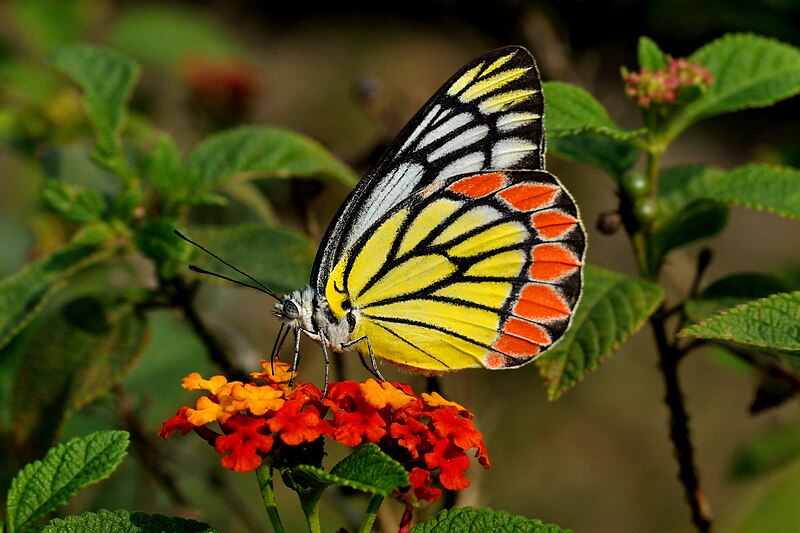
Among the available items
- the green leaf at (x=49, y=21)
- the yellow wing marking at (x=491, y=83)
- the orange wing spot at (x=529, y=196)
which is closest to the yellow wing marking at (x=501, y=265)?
the orange wing spot at (x=529, y=196)

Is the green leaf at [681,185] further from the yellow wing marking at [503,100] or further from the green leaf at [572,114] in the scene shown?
the yellow wing marking at [503,100]


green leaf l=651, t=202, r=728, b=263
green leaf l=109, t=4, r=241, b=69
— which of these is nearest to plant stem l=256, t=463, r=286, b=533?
green leaf l=651, t=202, r=728, b=263

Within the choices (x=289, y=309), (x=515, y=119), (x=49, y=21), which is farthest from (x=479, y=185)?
(x=49, y=21)

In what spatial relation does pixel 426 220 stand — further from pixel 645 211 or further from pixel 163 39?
pixel 163 39

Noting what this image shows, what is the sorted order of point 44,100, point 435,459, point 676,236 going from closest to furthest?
point 435,459
point 676,236
point 44,100

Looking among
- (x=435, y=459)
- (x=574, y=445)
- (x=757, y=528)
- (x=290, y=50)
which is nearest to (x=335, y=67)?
(x=290, y=50)

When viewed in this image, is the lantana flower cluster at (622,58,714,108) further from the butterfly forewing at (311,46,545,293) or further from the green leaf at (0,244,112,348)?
the green leaf at (0,244,112,348)

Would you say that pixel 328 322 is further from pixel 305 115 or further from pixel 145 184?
pixel 305 115
